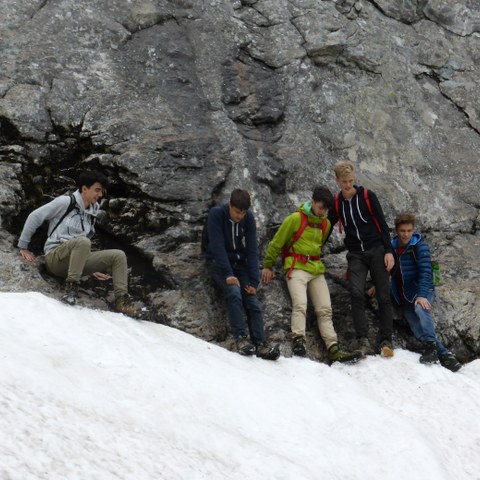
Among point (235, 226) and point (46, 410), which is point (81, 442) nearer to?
point (46, 410)

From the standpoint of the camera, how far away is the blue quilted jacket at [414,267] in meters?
11.7

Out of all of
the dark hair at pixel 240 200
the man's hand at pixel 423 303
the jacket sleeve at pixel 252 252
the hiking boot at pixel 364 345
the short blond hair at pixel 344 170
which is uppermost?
the short blond hair at pixel 344 170

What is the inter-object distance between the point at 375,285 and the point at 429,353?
1.54 m

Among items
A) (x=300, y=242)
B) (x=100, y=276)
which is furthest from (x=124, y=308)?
(x=300, y=242)

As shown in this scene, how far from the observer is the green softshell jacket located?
446 inches

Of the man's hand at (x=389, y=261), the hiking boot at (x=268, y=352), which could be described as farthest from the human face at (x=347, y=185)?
the hiking boot at (x=268, y=352)

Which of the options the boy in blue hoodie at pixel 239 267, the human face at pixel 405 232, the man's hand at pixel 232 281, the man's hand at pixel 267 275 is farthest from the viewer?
the human face at pixel 405 232

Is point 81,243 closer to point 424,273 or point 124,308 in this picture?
point 124,308

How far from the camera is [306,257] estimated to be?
11445 millimetres

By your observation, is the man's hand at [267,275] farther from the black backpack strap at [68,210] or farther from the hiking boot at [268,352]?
the black backpack strap at [68,210]

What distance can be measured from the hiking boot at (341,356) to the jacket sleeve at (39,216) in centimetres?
516

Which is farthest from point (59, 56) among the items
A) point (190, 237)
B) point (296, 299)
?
point (296, 299)

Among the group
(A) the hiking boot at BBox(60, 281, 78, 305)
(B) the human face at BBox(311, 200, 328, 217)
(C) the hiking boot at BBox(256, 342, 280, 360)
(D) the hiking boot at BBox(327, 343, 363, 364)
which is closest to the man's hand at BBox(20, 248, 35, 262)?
(A) the hiking boot at BBox(60, 281, 78, 305)

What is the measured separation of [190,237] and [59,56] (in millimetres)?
4854
